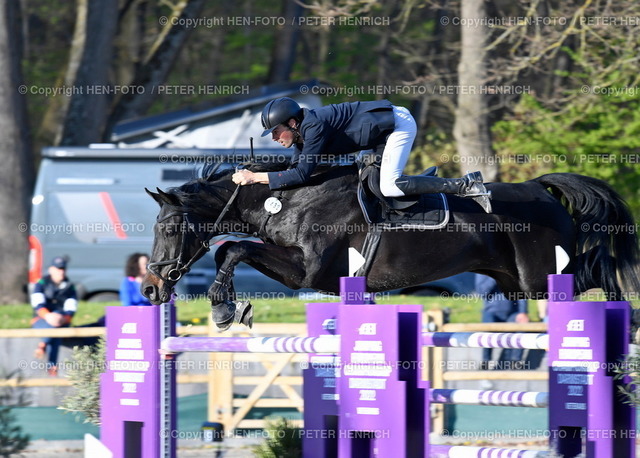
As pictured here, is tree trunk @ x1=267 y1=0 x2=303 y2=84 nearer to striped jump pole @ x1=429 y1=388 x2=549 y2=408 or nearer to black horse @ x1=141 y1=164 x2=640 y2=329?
black horse @ x1=141 y1=164 x2=640 y2=329

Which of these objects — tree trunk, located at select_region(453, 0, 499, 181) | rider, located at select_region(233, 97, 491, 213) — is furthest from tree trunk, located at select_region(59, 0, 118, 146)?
rider, located at select_region(233, 97, 491, 213)

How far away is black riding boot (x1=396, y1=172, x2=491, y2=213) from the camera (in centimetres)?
509

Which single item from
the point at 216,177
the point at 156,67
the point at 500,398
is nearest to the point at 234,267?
the point at 216,177

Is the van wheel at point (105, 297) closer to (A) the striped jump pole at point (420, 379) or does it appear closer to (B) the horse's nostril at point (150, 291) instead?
(B) the horse's nostril at point (150, 291)

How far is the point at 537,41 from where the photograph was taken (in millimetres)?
9734

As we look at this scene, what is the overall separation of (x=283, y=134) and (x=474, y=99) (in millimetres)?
5837

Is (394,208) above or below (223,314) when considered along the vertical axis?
above

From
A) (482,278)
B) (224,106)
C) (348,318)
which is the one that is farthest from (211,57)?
(348,318)

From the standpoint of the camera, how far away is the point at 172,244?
16.9ft

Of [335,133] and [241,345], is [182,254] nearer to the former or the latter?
[241,345]

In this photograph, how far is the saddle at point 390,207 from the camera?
16.9 ft

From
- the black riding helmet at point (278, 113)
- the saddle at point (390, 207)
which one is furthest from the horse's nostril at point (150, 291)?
the saddle at point (390, 207)

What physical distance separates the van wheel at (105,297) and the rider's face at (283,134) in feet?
18.5

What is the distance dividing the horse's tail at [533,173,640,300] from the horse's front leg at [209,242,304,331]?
1726mm
